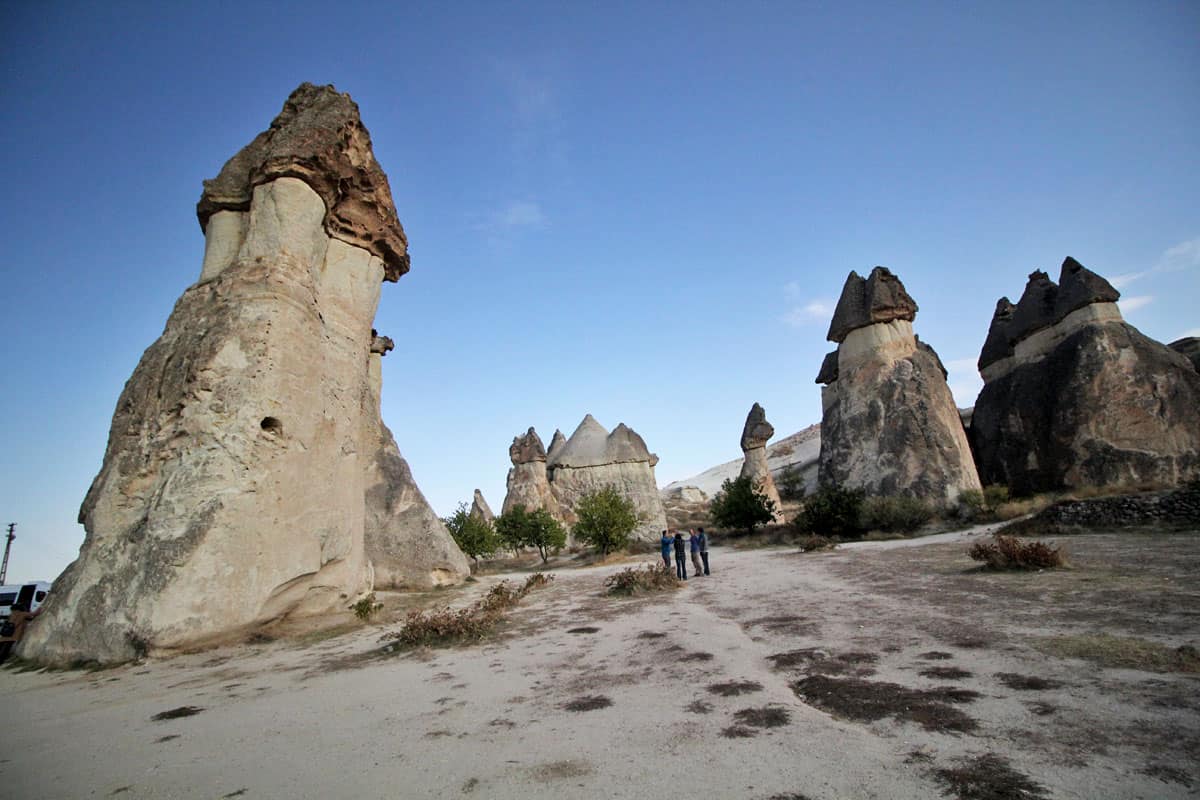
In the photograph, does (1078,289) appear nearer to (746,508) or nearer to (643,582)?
(746,508)

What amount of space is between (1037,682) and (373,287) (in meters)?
12.0

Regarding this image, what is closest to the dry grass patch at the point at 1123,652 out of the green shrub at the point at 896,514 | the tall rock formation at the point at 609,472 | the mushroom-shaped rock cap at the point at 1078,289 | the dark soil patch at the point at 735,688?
the dark soil patch at the point at 735,688

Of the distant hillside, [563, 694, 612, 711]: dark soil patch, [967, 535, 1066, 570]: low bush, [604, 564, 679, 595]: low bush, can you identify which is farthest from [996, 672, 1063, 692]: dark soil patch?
the distant hillside

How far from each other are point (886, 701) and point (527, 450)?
2482cm

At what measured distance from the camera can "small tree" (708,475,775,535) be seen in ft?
72.6

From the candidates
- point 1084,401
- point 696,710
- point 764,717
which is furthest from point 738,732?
point 1084,401

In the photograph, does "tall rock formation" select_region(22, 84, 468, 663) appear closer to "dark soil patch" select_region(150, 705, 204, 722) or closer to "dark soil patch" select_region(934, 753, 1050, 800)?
"dark soil patch" select_region(150, 705, 204, 722)

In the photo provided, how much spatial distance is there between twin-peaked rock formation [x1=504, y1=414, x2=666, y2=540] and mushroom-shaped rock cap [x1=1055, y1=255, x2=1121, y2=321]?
54.7 feet

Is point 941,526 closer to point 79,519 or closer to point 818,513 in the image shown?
point 818,513

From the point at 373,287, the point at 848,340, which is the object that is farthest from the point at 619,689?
the point at 848,340

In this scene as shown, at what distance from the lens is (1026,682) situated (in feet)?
10.4

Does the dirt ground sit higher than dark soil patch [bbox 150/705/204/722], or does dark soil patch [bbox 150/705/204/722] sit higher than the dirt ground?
dark soil patch [bbox 150/705/204/722]

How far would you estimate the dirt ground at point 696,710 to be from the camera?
7.70ft

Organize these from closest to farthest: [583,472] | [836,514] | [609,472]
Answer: [836,514]
[609,472]
[583,472]
